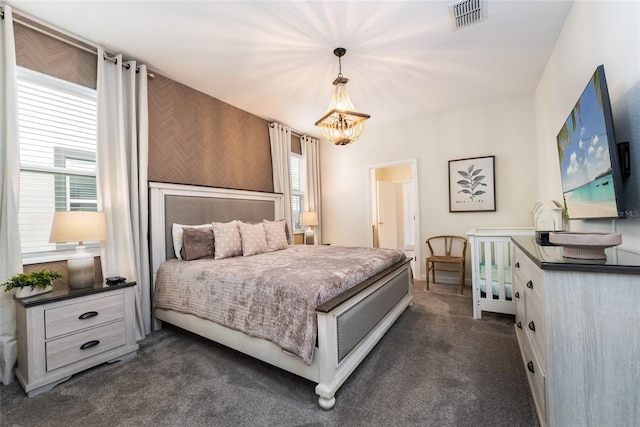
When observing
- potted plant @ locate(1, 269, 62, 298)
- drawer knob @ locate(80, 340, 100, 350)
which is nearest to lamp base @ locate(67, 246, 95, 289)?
potted plant @ locate(1, 269, 62, 298)

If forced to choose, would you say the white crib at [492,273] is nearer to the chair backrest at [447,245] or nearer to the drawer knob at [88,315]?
the chair backrest at [447,245]

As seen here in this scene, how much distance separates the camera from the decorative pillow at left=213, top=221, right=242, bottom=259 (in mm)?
2773

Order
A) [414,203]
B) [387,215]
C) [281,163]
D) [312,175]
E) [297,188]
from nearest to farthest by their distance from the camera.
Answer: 1. [281,163]
2. [414,203]
3. [297,188]
4. [312,175]
5. [387,215]

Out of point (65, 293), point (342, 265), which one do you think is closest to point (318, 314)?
point (342, 265)

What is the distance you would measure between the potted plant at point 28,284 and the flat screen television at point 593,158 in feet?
11.6

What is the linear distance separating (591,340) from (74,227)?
10.1 ft

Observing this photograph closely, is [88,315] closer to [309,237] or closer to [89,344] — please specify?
[89,344]

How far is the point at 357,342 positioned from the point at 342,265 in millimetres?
587

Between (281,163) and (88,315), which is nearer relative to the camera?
(88,315)

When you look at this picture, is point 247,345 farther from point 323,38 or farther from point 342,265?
point 323,38

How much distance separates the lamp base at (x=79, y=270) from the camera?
2102mm

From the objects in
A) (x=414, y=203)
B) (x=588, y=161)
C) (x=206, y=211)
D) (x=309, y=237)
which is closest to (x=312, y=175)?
(x=309, y=237)

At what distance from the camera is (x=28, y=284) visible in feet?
6.20

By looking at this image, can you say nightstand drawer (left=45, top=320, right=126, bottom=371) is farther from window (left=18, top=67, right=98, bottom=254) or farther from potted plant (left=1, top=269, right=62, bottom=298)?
window (left=18, top=67, right=98, bottom=254)
